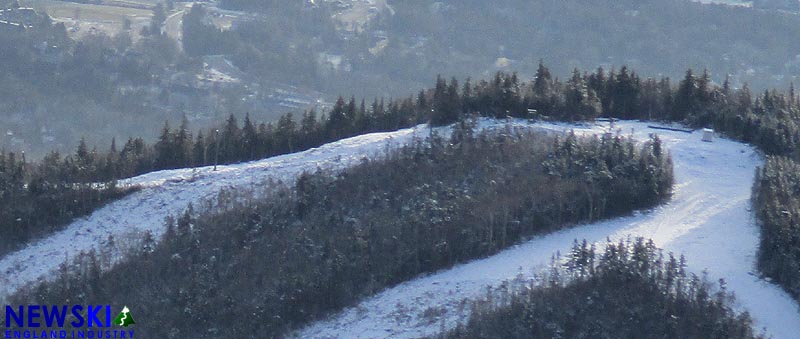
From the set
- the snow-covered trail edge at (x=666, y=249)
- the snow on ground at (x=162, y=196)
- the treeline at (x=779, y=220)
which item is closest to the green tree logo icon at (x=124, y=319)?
the snow on ground at (x=162, y=196)

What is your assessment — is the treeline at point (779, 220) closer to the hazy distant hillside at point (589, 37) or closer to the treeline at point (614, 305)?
the treeline at point (614, 305)

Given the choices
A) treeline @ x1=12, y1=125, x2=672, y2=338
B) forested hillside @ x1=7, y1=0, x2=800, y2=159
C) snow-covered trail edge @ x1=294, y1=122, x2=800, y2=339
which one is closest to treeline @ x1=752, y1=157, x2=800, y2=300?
snow-covered trail edge @ x1=294, y1=122, x2=800, y2=339

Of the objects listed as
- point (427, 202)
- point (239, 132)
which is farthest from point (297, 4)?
point (427, 202)

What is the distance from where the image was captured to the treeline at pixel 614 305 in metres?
30.3

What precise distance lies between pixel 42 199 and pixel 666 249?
17272 mm

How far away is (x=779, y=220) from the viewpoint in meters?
33.5

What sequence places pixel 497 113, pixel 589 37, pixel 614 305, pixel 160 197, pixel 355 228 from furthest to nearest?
pixel 589 37 → pixel 497 113 → pixel 160 197 → pixel 355 228 → pixel 614 305

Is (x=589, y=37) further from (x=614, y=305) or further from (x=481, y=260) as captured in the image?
(x=614, y=305)

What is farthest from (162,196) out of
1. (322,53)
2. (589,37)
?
(589,37)

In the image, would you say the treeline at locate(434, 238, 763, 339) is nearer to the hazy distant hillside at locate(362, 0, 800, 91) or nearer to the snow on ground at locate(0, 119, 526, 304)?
the snow on ground at locate(0, 119, 526, 304)

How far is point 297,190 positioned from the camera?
3794 cm

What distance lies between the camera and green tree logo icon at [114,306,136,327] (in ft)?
110

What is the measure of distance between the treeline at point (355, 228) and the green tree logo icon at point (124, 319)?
0.96 feet

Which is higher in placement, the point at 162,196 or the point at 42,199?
the point at 162,196
